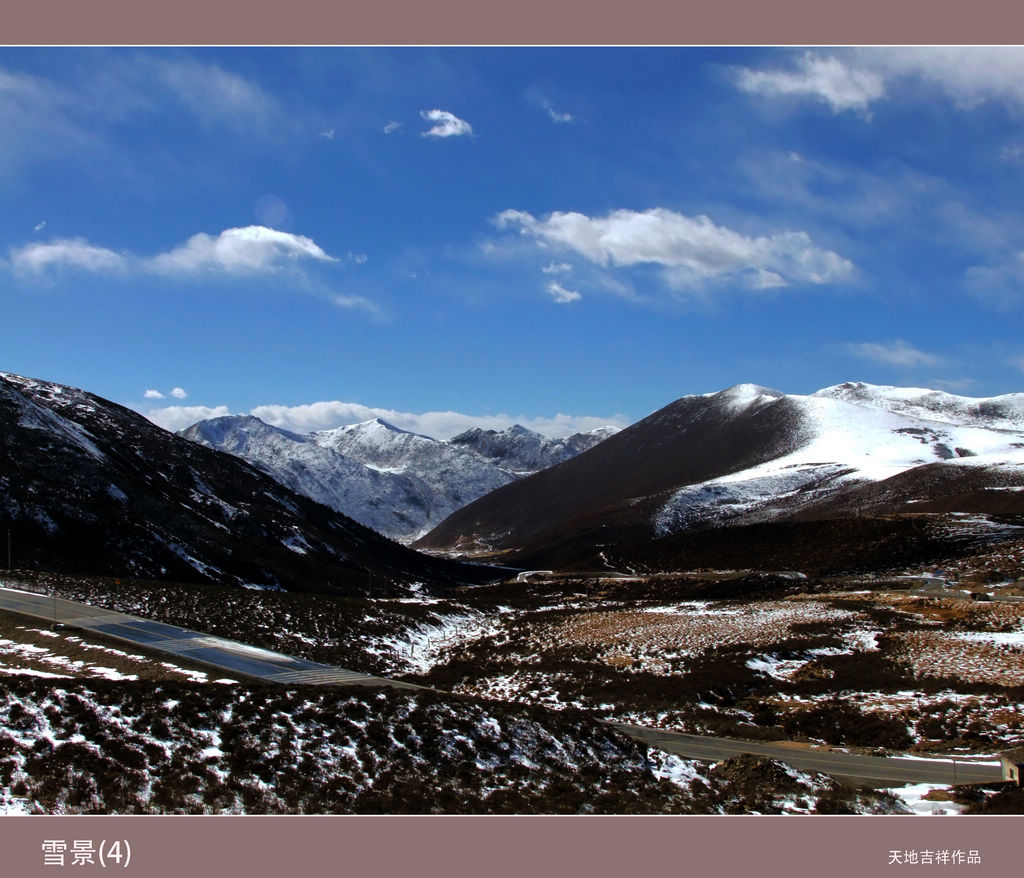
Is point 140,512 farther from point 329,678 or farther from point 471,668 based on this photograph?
point 329,678

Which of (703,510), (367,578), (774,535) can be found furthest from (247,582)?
(703,510)

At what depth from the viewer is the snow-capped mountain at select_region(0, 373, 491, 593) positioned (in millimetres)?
59438

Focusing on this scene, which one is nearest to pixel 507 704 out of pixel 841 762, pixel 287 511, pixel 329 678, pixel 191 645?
pixel 329 678

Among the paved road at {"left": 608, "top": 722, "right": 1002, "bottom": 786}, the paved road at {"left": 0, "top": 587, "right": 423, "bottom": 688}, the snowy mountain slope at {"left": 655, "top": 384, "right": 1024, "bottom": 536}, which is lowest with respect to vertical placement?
the paved road at {"left": 608, "top": 722, "right": 1002, "bottom": 786}

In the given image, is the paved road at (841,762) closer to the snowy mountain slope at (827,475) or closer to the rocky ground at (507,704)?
the rocky ground at (507,704)

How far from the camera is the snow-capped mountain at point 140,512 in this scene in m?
59.4

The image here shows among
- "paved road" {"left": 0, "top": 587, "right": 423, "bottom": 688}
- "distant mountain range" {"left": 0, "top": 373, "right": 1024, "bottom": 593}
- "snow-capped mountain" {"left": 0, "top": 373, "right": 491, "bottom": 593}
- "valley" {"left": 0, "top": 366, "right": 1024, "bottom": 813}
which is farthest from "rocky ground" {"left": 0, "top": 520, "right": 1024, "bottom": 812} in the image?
Result: "distant mountain range" {"left": 0, "top": 373, "right": 1024, "bottom": 593}

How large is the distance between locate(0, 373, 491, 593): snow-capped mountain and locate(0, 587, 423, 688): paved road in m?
23.5

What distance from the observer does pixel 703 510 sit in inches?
6412

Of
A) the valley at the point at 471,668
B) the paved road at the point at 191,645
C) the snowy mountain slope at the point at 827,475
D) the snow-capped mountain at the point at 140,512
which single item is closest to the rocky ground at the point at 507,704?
the valley at the point at 471,668

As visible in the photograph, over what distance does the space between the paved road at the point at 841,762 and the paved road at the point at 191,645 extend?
9.75m

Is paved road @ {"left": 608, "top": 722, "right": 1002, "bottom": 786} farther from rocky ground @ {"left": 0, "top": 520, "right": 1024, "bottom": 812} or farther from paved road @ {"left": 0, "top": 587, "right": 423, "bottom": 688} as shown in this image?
paved road @ {"left": 0, "top": 587, "right": 423, "bottom": 688}
